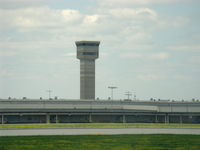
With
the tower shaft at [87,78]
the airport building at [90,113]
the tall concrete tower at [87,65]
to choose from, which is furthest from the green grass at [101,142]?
the tall concrete tower at [87,65]

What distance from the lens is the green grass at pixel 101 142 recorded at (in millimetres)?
48656

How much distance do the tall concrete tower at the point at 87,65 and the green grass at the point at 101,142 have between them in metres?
98.8

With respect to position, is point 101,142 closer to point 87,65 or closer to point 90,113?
point 90,113

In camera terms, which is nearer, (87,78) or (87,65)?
(87,78)

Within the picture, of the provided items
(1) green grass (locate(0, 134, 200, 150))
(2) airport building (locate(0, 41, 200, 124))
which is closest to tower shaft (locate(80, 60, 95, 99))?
(2) airport building (locate(0, 41, 200, 124))

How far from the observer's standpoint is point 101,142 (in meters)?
53.7

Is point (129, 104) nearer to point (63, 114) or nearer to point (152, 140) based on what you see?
point (63, 114)

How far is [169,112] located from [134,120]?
8.64 metres

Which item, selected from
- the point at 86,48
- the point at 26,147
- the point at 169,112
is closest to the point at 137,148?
the point at 26,147

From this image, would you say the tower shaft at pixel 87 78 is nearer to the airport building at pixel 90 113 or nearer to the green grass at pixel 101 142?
the airport building at pixel 90 113

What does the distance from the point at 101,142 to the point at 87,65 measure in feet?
350

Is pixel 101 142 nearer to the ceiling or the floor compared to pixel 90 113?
nearer to the floor

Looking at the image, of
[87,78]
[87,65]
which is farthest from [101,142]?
[87,65]

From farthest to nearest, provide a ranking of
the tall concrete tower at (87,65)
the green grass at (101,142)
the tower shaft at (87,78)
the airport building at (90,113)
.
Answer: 1. the tall concrete tower at (87,65)
2. the tower shaft at (87,78)
3. the airport building at (90,113)
4. the green grass at (101,142)
